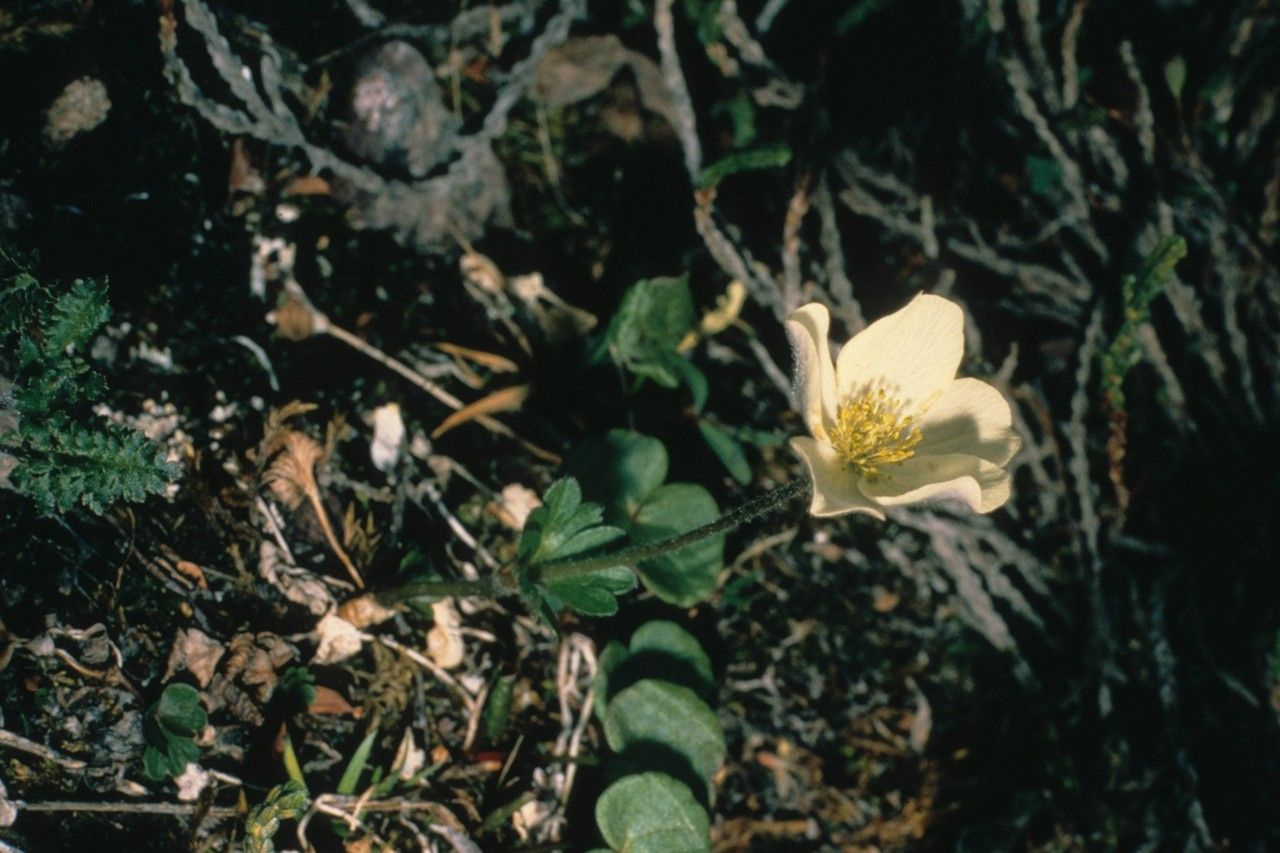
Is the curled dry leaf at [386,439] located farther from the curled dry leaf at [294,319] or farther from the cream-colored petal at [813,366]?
the cream-colored petal at [813,366]

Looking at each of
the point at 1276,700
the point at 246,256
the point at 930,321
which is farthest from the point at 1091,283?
the point at 246,256

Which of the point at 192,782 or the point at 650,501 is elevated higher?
the point at 650,501

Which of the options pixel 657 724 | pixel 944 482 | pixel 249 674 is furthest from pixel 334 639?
pixel 944 482

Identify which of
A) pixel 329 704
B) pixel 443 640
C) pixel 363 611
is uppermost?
pixel 363 611

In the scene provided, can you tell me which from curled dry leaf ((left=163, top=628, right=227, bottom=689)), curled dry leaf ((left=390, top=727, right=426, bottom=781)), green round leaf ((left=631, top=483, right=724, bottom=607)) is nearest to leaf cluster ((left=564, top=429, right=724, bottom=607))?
green round leaf ((left=631, top=483, right=724, bottom=607))

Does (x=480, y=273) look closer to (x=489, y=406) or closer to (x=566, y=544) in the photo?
(x=489, y=406)

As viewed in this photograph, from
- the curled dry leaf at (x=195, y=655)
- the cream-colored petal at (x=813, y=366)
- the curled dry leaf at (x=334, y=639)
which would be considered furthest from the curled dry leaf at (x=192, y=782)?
the cream-colored petal at (x=813, y=366)
